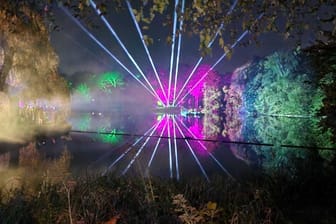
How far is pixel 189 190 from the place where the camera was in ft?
30.0

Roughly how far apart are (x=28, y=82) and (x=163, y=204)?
1922cm

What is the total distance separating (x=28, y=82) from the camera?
23.4 meters

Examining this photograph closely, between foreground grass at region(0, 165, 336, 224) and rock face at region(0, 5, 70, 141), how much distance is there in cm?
1414

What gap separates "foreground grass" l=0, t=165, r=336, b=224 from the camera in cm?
598

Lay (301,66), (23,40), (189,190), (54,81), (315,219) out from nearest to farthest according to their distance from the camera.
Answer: (315,219) < (189,190) < (23,40) < (54,81) < (301,66)

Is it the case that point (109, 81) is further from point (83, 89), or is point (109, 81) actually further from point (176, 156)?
point (176, 156)

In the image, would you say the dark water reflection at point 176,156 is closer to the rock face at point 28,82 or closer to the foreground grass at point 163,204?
the rock face at point 28,82

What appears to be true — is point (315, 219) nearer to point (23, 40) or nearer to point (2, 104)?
point (2, 104)

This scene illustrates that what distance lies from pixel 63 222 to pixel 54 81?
2145 cm

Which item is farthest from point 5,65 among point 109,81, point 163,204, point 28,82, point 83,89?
point 109,81

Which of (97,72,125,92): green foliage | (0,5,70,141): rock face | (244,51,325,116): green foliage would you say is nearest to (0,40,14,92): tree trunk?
(0,5,70,141): rock face

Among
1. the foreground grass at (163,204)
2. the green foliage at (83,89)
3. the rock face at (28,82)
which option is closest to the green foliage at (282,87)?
the rock face at (28,82)

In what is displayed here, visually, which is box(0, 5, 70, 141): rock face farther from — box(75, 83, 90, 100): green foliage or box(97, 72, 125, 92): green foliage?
box(97, 72, 125, 92): green foliage

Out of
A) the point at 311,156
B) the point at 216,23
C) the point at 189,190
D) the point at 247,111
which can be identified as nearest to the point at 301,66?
the point at 247,111
